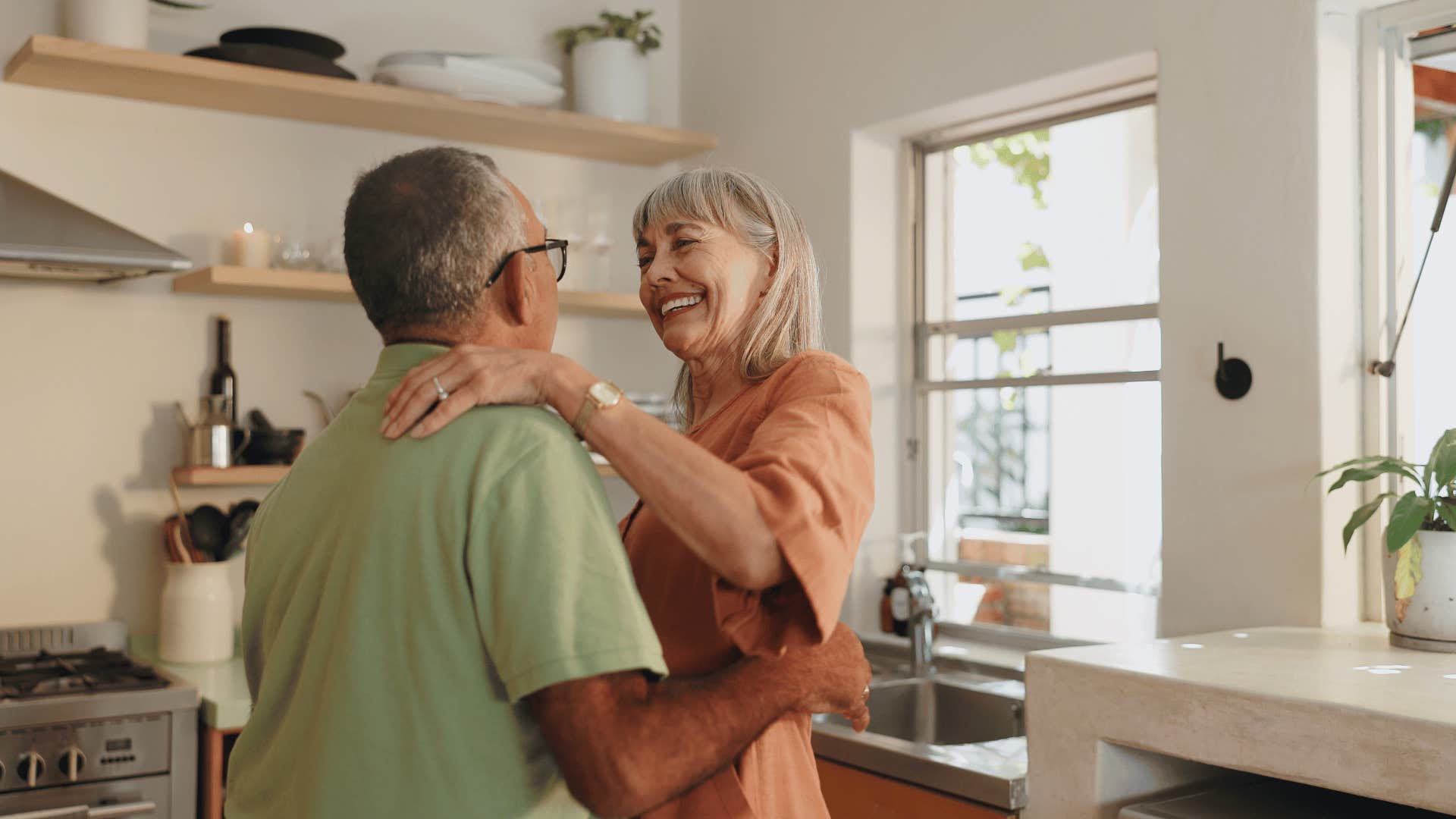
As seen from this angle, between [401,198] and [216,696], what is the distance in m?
1.75

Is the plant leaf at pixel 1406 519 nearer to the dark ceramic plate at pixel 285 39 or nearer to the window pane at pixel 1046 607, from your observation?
the window pane at pixel 1046 607

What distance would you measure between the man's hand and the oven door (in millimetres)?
1744

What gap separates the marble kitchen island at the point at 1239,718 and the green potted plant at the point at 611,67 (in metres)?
2.15

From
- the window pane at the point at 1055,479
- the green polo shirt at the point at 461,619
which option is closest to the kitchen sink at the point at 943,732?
the window pane at the point at 1055,479

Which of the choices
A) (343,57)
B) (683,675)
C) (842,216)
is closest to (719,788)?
(683,675)

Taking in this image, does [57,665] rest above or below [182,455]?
below

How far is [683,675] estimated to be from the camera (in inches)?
50.6

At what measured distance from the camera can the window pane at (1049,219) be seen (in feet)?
9.30

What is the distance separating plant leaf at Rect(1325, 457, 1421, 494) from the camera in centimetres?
196

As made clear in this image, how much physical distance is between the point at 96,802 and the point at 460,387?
72.9 inches

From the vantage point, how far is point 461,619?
0.99m

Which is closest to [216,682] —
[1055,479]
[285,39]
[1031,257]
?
[285,39]

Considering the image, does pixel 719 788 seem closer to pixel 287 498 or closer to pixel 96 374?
pixel 287 498

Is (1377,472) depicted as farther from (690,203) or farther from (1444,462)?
(690,203)
